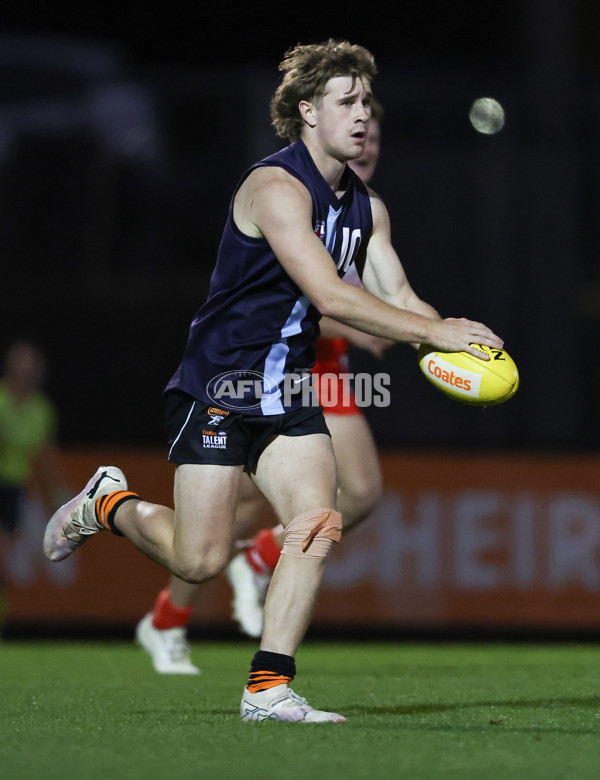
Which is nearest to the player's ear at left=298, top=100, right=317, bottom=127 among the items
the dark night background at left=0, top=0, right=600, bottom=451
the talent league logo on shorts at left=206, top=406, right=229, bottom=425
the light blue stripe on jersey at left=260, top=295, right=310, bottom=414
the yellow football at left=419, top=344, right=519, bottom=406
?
the light blue stripe on jersey at left=260, top=295, right=310, bottom=414

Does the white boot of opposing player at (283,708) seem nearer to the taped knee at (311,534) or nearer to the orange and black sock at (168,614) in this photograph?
the taped knee at (311,534)

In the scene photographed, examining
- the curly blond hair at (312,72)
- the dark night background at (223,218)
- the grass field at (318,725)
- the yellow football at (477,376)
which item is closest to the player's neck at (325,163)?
the curly blond hair at (312,72)

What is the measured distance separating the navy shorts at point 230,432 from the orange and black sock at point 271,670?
700 millimetres

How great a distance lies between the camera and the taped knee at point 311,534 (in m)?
4.89

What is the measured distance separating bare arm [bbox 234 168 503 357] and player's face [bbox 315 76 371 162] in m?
0.24

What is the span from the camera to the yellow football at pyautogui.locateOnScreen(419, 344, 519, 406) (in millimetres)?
4824

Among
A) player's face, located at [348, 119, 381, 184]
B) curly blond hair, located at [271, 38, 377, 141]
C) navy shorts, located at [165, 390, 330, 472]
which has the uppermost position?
Answer: player's face, located at [348, 119, 381, 184]

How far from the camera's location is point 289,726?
474 centimetres

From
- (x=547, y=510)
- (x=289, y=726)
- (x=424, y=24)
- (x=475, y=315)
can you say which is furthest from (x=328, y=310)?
(x=424, y=24)

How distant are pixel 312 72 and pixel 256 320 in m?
0.94

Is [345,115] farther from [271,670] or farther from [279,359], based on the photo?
[271,670]

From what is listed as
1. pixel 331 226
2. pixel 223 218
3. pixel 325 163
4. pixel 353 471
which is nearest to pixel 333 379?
pixel 353 471

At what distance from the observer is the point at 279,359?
514 centimetres

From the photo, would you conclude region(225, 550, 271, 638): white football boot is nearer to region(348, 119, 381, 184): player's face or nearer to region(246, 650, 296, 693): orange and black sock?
region(348, 119, 381, 184): player's face
